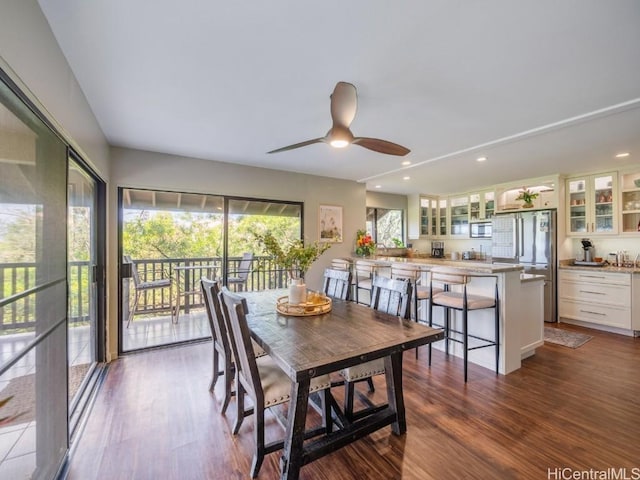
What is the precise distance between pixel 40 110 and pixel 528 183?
620 centimetres

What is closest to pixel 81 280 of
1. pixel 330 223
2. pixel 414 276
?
pixel 414 276

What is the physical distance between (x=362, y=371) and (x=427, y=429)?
64 centimetres

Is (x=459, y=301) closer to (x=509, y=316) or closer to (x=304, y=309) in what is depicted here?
(x=509, y=316)

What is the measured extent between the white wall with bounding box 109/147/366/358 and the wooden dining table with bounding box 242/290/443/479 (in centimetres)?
224

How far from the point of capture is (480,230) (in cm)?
609

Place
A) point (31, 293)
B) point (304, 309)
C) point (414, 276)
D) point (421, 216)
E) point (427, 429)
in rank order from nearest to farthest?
1. point (31, 293)
2. point (427, 429)
3. point (304, 309)
4. point (414, 276)
5. point (421, 216)

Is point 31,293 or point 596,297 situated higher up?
point 31,293

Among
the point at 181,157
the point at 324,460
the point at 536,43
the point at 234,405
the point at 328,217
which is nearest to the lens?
the point at 536,43

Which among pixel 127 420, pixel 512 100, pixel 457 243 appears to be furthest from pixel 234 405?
pixel 457 243

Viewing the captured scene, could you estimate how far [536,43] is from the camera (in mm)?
1630

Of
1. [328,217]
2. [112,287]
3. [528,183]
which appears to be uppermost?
[528,183]

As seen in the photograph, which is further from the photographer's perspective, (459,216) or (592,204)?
(459,216)

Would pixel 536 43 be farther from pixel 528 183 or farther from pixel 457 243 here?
pixel 457 243

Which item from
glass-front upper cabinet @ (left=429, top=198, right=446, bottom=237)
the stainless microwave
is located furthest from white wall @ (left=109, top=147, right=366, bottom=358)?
the stainless microwave
